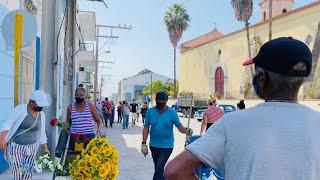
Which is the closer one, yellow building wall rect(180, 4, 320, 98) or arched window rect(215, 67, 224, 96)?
yellow building wall rect(180, 4, 320, 98)

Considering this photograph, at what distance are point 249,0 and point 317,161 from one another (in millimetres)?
40872

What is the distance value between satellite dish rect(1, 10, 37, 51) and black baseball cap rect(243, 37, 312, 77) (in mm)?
4006

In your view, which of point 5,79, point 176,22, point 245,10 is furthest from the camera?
point 176,22

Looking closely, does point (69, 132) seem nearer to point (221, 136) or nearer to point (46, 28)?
point (46, 28)

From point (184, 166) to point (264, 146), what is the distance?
32 centimetres

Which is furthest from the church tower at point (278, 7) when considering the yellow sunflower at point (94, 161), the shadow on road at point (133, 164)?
the yellow sunflower at point (94, 161)

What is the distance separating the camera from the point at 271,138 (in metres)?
1.89

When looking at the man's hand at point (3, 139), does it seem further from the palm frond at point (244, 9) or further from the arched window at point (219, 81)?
the arched window at point (219, 81)

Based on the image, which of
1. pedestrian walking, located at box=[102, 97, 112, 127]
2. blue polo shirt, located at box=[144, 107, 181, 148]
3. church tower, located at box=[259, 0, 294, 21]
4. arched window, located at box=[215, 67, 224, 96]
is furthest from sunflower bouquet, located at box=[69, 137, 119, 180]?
church tower, located at box=[259, 0, 294, 21]

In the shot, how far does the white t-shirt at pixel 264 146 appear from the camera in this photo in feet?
6.15

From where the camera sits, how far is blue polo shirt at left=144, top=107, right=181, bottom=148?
7000mm

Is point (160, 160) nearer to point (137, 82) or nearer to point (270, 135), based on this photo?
point (270, 135)

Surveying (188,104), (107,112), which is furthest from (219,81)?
(107,112)

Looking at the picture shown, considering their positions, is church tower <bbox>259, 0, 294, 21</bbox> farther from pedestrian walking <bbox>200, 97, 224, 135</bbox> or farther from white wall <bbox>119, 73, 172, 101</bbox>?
white wall <bbox>119, 73, 172, 101</bbox>
